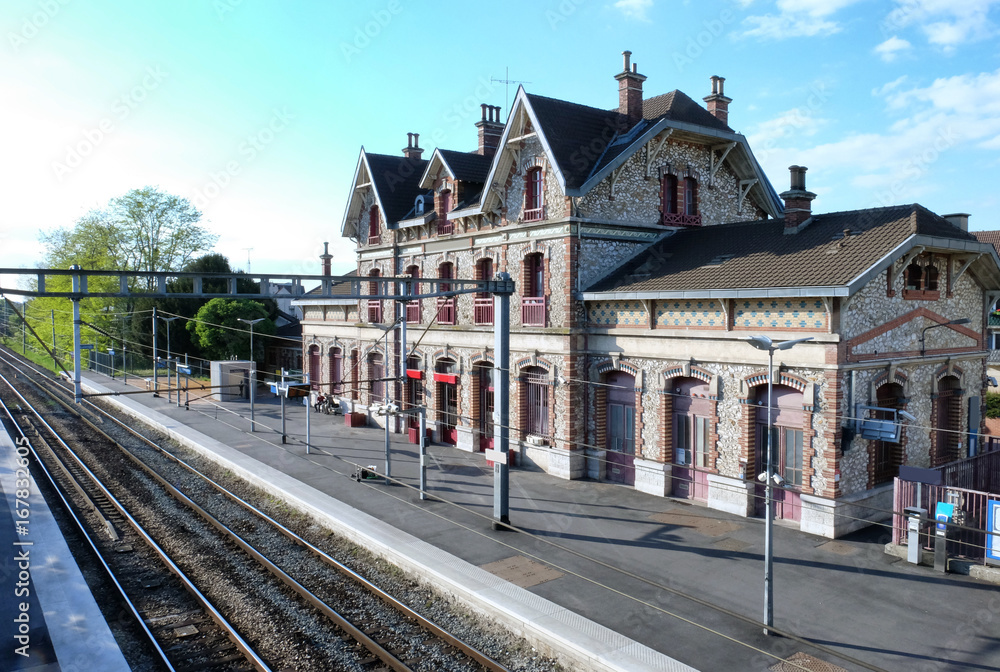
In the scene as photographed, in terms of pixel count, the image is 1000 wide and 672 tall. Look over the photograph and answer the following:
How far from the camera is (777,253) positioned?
1808 centimetres

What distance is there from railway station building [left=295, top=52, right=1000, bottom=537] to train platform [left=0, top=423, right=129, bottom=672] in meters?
7.55

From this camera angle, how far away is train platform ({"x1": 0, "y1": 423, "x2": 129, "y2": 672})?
1072 cm

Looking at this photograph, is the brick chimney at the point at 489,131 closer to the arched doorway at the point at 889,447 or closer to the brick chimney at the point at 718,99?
the brick chimney at the point at 718,99

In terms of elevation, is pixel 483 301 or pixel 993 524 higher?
pixel 483 301

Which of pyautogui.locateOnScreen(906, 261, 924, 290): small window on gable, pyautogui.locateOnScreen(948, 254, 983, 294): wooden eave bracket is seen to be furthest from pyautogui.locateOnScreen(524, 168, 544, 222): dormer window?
pyautogui.locateOnScreen(948, 254, 983, 294): wooden eave bracket

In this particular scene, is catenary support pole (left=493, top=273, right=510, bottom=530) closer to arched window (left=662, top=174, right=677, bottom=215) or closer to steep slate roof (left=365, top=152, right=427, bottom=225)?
arched window (left=662, top=174, right=677, bottom=215)

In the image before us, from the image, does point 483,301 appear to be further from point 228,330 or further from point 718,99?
point 228,330

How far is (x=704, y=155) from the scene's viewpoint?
23969 mm

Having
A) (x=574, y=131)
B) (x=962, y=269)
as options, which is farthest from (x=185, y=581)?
(x=962, y=269)

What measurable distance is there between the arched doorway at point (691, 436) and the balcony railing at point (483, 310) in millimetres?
7666

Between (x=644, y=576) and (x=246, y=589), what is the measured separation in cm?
794

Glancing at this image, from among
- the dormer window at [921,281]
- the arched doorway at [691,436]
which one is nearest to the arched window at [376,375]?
the arched doorway at [691,436]

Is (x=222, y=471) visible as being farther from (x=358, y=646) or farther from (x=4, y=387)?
(x=4, y=387)

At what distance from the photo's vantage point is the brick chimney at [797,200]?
61.5ft
